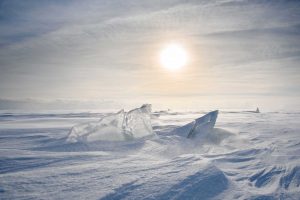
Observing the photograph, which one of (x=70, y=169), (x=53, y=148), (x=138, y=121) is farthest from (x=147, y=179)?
(x=138, y=121)

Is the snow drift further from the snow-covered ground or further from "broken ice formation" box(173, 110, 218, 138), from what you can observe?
the snow-covered ground

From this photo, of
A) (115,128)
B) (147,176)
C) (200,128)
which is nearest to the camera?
(147,176)

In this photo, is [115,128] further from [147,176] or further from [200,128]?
[147,176]

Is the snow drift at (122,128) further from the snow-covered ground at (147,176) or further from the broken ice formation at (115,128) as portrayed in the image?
the snow-covered ground at (147,176)

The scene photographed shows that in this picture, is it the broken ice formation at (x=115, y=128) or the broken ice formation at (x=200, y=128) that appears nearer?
the broken ice formation at (x=115, y=128)

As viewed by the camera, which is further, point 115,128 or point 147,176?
point 115,128

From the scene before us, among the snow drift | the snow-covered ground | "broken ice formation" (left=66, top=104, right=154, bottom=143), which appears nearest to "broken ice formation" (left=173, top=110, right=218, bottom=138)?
the snow drift

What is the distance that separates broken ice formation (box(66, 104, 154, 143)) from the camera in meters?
8.59

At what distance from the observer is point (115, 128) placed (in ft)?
29.7

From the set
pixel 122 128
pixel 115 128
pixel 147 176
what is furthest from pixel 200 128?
pixel 147 176

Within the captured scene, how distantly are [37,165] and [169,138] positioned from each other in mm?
4859

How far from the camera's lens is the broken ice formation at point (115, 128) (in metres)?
8.59

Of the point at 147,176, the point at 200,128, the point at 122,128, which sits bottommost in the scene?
the point at 147,176

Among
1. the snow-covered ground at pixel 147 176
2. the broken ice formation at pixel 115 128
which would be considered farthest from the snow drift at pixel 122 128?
the snow-covered ground at pixel 147 176
